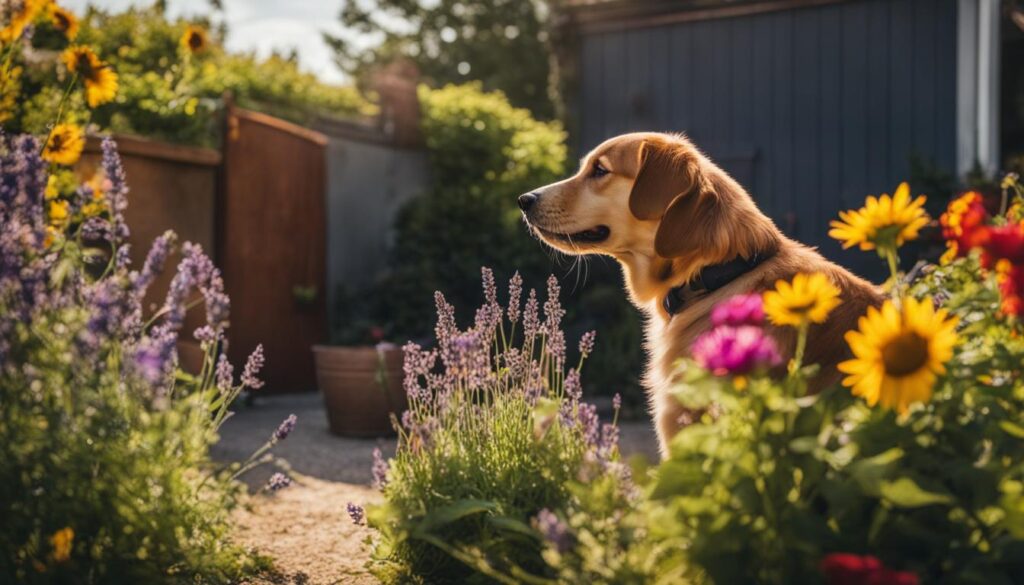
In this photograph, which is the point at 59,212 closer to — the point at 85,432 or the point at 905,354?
the point at 85,432

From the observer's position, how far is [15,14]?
2842 millimetres

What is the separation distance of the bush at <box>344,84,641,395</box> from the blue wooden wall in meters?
1.33

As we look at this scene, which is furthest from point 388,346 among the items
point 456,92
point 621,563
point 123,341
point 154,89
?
point 456,92

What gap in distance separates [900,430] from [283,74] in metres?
8.23

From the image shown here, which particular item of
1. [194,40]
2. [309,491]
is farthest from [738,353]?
[194,40]

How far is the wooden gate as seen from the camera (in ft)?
23.9

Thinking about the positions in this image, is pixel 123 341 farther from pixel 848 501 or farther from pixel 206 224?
pixel 206 224

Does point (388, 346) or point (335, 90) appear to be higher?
point (335, 90)

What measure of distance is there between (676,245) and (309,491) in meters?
2.38

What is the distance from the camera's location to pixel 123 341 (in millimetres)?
2166

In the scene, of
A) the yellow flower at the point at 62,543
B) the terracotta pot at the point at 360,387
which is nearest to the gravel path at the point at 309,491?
the terracotta pot at the point at 360,387

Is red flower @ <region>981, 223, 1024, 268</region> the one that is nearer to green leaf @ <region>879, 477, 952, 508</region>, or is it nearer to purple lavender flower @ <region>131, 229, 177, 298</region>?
green leaf @ <region>879, 477, 952, 508</region>

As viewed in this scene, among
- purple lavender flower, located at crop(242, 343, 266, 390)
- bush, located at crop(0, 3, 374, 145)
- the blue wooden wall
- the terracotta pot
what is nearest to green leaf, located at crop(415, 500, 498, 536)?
purple lavender flower, located at crop(242, 343, 266, 390)

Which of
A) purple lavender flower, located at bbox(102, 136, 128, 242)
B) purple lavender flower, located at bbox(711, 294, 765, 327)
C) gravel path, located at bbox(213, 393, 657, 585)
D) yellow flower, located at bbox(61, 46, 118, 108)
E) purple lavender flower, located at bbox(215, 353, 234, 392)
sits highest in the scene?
yellow flower, located at bbox(61, 46, 118, 108)
